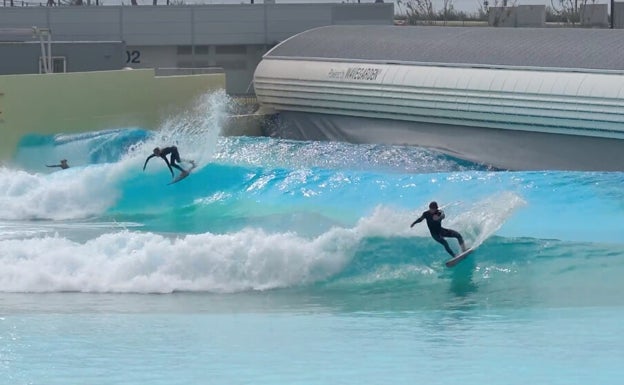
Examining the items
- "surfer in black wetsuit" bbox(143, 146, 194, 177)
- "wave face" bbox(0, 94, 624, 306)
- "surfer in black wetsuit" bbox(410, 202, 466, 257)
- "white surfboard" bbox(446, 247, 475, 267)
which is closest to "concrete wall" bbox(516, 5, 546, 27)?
"wave face" bbox(0, 94, 624, 306)

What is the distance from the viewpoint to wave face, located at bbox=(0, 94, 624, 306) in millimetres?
14922

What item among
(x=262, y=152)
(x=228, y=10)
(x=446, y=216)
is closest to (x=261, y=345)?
(x=446, y=216)

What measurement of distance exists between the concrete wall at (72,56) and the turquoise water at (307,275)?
4244 millimetres

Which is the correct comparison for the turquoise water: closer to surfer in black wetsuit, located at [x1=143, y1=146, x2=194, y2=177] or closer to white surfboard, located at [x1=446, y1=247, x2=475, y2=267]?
white surfboard, located at [x1=446, y1=247, x2=475, y2=267]

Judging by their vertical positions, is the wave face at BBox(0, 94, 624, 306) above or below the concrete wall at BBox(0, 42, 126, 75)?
below

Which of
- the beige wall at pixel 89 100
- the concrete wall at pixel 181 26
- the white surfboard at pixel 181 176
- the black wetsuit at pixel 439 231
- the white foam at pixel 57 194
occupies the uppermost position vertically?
the concrete wall at pixel 181 26

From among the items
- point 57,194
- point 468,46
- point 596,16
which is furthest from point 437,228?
point 596,16

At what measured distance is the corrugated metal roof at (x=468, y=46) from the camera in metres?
23.3

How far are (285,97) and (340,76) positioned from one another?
215cm

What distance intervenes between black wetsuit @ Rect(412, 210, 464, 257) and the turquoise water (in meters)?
0.33

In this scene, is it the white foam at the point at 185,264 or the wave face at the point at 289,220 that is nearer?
the white foam at the point at 185,264

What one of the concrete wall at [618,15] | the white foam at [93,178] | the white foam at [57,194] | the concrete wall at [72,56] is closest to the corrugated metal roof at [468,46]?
the white foam at [93,178]

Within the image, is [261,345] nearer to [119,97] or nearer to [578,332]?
[578,332]

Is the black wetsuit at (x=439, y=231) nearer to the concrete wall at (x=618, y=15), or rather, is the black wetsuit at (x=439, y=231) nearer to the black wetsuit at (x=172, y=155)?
the black wetsuit at (x=172, y=155)
